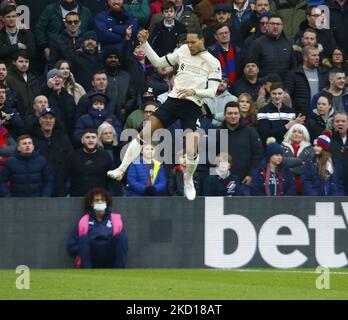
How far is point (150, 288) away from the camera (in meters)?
17.5

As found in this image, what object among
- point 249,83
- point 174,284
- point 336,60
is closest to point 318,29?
point 336,60

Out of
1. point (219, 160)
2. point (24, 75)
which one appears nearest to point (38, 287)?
point (219, 160)

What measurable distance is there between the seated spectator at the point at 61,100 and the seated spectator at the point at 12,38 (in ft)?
3.59

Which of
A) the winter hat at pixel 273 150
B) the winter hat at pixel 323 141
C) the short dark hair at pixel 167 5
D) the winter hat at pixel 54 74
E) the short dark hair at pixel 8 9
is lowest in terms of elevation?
the winter hat at pixel 273 150

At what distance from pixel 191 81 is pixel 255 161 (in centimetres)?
312

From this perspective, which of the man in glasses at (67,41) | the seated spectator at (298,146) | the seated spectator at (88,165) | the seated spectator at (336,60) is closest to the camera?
the seated spectator at (88,165)

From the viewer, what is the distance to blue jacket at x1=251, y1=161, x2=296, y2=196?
69.5ft

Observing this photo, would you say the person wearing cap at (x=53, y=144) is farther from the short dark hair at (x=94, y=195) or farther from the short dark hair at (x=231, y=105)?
the short dark hair at (x=231, y=105)

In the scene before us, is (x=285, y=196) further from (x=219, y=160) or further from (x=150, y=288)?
(x=150, y=288)

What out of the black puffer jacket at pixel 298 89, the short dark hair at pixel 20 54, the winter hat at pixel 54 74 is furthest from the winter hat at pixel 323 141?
the short dark hair at pixel 20 54

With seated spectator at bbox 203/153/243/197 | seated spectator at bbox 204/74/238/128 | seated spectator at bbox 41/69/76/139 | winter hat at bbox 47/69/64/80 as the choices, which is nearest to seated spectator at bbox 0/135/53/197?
seated spectator at bbox 41/69/76/139

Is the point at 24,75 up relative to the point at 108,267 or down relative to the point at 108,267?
up

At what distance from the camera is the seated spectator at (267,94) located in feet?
73.9

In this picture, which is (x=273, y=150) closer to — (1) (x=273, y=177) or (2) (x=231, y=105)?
(1) (x=273, y=177)
